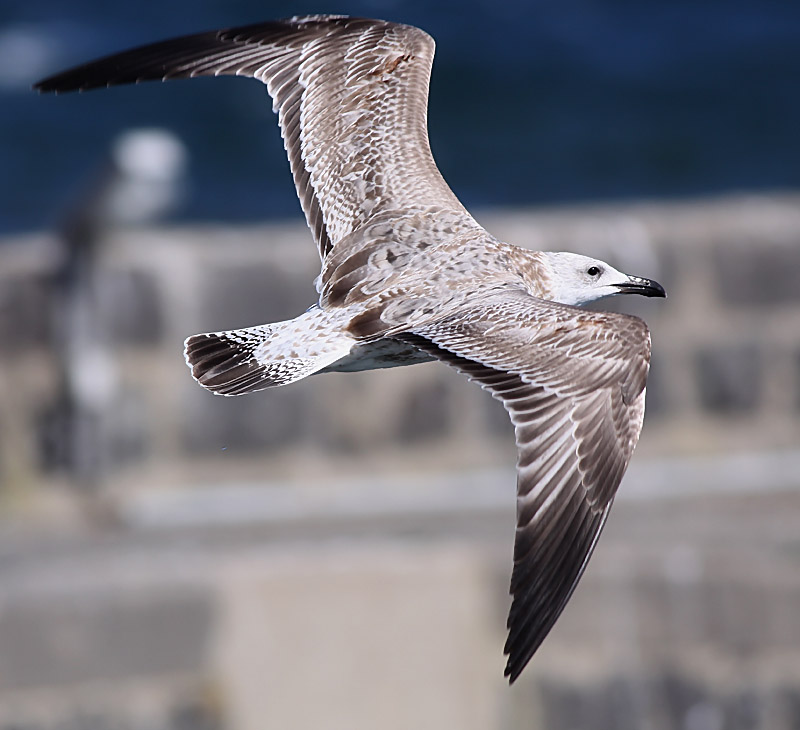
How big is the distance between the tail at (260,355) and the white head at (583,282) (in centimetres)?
75

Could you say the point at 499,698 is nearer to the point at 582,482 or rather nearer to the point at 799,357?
the point at 799,357

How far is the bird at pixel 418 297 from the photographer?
138 inches

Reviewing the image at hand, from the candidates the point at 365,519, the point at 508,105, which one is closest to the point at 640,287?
the point at 365,519

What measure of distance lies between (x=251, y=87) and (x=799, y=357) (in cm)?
898

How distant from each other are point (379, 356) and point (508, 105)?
10755 millimetres

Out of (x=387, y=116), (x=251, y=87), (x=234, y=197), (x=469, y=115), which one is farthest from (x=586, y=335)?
(x=251, y=87)

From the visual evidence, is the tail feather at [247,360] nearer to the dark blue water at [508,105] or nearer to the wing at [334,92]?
the wing at [334,92]

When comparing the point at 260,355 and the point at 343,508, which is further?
the point at 343,508

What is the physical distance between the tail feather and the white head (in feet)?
2.52

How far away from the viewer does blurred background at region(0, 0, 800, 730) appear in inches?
257

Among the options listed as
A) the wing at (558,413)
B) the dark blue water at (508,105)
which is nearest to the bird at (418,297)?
the wing at (558,413)

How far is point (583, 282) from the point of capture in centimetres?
441

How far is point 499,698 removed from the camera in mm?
6746

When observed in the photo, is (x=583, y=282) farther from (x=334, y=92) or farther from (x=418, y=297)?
(x=334, y=92)
